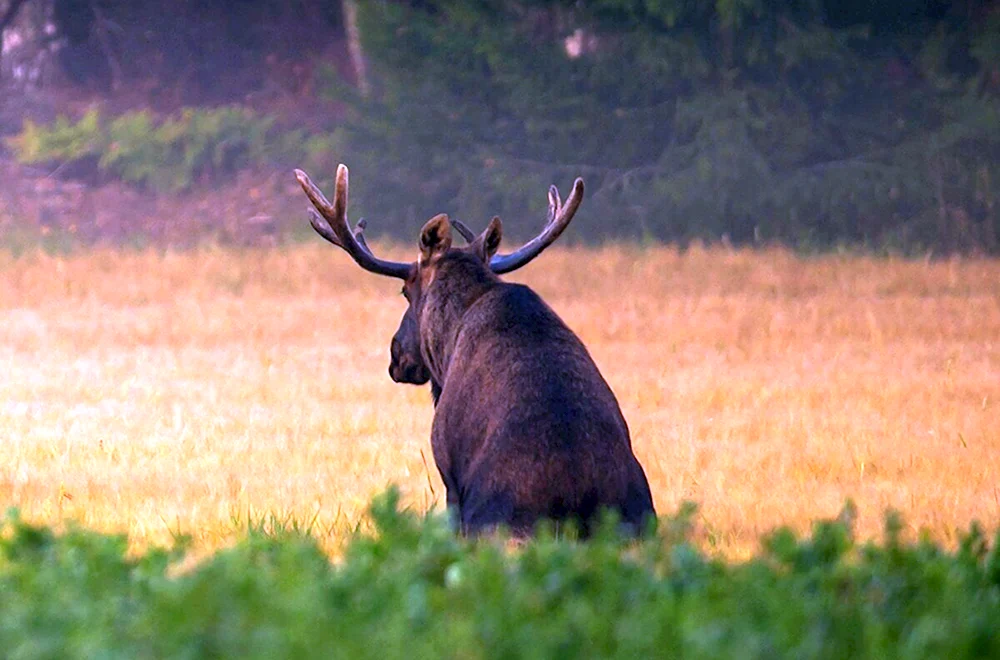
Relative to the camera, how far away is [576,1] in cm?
2614

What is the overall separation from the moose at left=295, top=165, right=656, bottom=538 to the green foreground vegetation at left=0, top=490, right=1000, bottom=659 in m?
0.83

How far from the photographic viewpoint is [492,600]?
4.53m

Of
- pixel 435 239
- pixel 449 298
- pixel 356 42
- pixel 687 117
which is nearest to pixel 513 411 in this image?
pixel 449 298

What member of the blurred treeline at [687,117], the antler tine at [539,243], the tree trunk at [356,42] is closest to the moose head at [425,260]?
the antler tine at [539,243]

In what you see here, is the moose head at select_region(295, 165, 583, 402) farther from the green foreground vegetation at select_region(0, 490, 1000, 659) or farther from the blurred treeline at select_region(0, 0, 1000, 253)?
the blurred treeline at select_region(0, 0, 1000, 253)

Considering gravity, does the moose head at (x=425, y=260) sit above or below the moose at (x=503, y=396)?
above

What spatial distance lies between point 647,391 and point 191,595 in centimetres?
782

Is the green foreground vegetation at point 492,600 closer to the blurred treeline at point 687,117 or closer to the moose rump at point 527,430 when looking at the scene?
the moose rump at point 527,430

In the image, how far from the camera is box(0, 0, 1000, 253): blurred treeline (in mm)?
24750

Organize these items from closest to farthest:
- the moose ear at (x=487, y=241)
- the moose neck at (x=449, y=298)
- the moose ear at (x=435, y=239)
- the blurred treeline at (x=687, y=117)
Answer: the moose neck at (x=449, y=298)
the moose ear at (x=435, y=239)
the moose ear at (x=487, y=241)
the blurred treeline at (x=687, y=117)

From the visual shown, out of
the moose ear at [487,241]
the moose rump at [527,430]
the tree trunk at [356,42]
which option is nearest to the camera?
the moose rump at [527,430]

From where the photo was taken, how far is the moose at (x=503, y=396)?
6309mm

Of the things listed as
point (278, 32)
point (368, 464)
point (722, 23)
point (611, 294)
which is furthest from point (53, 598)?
point (278, 32)

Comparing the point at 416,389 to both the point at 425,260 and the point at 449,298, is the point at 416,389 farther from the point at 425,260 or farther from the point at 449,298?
the point at 449,298
